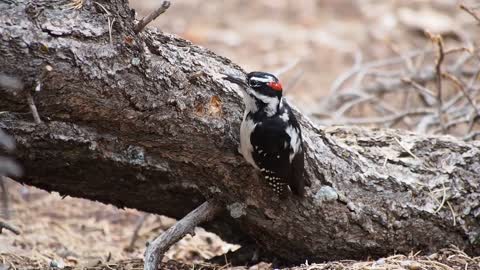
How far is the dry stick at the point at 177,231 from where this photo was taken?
3.65 meters

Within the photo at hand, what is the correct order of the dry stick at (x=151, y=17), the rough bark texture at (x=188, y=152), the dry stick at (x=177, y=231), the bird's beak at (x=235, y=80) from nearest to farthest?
the dry stick at (x=151, y=17)
the rough bark texture at (x=188, y=152)
the bird's beak at (x=235, y=80)
the dry stick at (x=177, y=231)

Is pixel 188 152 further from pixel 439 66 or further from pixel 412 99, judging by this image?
pixel 412 99

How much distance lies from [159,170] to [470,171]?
166cm

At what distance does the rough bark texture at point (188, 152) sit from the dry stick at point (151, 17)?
0.04 m

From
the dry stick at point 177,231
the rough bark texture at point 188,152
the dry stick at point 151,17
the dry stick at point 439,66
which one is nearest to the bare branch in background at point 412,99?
the dry stick at point 439,66

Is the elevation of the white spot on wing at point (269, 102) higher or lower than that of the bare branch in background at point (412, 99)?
lower

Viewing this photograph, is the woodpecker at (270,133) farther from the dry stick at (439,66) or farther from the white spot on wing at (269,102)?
the dry stick at (439,66)

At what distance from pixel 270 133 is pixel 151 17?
35.6 inches

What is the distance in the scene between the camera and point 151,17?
2.93 m

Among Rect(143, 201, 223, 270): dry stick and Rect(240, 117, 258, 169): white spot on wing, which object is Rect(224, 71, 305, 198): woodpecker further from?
Rect(143, 201, 223, 270): dry stick

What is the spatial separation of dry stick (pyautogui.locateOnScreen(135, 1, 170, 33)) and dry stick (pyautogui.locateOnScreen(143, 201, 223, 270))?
1071 millimetres

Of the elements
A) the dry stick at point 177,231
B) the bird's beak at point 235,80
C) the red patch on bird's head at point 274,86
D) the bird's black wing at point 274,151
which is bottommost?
the dry stick at point 177,231

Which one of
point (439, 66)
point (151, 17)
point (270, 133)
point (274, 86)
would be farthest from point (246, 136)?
point (439, 66)

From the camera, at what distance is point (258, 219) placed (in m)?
3.80
